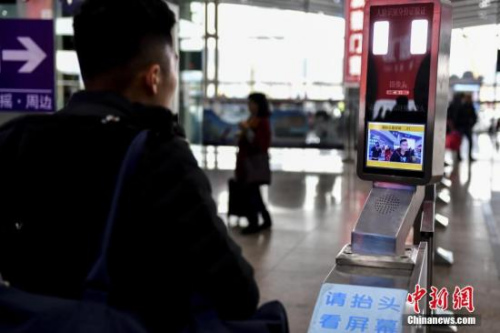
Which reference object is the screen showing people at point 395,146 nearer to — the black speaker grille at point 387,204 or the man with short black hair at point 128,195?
the black speaker grille at point 387,204

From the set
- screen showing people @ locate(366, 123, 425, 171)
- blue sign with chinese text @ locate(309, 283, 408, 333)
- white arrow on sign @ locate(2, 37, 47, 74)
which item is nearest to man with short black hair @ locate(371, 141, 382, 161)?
screen showing people @ locate(366, 123, 425, 171)

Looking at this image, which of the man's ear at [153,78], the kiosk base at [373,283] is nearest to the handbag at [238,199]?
the kiosk base at [373,283]

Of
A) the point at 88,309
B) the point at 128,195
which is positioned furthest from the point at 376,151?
the point at 88,309

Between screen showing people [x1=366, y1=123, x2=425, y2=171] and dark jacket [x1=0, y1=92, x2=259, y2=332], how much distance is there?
85.2 inches

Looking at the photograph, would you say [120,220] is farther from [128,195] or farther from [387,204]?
[387,204]

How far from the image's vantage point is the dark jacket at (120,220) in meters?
1.42

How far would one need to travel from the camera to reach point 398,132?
140 inches

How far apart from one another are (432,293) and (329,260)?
3324 mm

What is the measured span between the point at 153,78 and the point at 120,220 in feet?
1.24

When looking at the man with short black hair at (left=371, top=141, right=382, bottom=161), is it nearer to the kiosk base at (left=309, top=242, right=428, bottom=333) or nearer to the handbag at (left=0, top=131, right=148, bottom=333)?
the kiosk base at (left=309, top=242, right=428, bottom=333)

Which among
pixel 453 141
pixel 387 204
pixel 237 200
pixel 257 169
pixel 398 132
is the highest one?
pixel 398 132

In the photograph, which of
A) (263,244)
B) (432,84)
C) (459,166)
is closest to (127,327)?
(432,84)

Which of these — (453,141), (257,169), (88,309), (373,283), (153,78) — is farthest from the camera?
(453,141)

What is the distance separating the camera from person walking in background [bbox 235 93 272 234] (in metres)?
8.34
